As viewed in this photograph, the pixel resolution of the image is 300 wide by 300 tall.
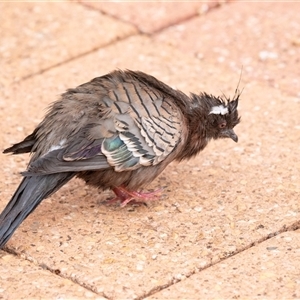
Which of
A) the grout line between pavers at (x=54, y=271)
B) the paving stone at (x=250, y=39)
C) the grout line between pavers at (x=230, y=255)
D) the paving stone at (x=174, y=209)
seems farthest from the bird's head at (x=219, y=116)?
the grout line between pavers at (x=54, y=271)

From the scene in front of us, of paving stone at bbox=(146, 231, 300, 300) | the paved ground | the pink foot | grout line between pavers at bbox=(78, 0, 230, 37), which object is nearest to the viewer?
paving stone at bbox=(146, 231, 300, 300)

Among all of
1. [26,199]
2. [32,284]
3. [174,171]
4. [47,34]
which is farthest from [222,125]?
[47,34]

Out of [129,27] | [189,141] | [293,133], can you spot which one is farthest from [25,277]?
[129,27]

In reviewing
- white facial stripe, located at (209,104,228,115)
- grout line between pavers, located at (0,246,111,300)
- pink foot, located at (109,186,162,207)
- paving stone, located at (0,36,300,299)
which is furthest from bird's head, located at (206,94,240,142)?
grout line between pavers, located at (0,246,111,300)

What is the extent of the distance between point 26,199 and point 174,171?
1530 millimetres

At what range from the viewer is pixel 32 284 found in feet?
17.9

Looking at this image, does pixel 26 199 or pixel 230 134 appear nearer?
pixel 26 199

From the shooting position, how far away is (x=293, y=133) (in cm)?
734

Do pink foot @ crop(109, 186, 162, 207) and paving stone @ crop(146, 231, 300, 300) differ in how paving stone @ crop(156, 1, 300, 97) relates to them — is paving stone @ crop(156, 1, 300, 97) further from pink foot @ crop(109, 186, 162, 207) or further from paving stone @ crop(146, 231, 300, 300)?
paving stone @ crop(146, 231, 300, 300)

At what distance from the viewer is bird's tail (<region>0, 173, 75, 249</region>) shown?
18.7 feet

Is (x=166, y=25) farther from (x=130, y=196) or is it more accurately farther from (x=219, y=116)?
(x=130, y=196)

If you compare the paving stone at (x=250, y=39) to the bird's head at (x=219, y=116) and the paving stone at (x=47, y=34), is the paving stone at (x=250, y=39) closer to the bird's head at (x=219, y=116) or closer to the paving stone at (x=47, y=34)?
the paving stone at (x=47, y=34)

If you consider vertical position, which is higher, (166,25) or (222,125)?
(222,125)

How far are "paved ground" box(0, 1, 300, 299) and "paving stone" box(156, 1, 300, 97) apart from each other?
0.02 meters
